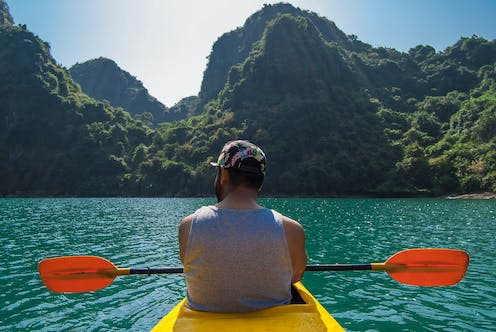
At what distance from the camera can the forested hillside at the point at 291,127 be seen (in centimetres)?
8869

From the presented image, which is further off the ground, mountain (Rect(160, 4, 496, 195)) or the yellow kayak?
mountain (Rect(160, 4, 496, 195))

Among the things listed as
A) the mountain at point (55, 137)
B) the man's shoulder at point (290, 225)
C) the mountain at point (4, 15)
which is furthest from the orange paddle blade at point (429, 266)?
the mountain at point (4, 15)

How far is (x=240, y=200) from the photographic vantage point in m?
2.82

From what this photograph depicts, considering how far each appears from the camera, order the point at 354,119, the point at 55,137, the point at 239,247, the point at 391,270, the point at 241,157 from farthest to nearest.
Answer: the point at 55,137
the point at 354,119
the point at 391,270
the point at 241,157
the point at 239,247

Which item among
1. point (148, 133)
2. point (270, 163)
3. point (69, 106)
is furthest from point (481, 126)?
point (69, 106)

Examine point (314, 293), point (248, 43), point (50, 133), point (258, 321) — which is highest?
point (248, 43)

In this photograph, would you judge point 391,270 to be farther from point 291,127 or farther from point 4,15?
point 4,15

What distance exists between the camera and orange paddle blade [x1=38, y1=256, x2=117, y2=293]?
4867 millimetres

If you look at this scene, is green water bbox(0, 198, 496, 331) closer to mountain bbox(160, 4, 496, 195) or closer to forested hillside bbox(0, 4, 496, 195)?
forested hillside bbox(0, 4, 496, 195)

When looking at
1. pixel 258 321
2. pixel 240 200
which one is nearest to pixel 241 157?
pixel 240 200

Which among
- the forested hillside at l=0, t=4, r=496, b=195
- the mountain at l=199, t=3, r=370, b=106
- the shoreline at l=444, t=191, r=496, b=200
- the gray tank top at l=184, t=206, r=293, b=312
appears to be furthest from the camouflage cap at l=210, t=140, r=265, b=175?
the mountain at l=199, t=3, r=370, b=106

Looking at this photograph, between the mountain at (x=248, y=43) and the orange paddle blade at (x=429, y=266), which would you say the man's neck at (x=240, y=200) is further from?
the mountain at (x=248, y=43)

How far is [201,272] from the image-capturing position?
2.69m

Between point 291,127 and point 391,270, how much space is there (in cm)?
10477
